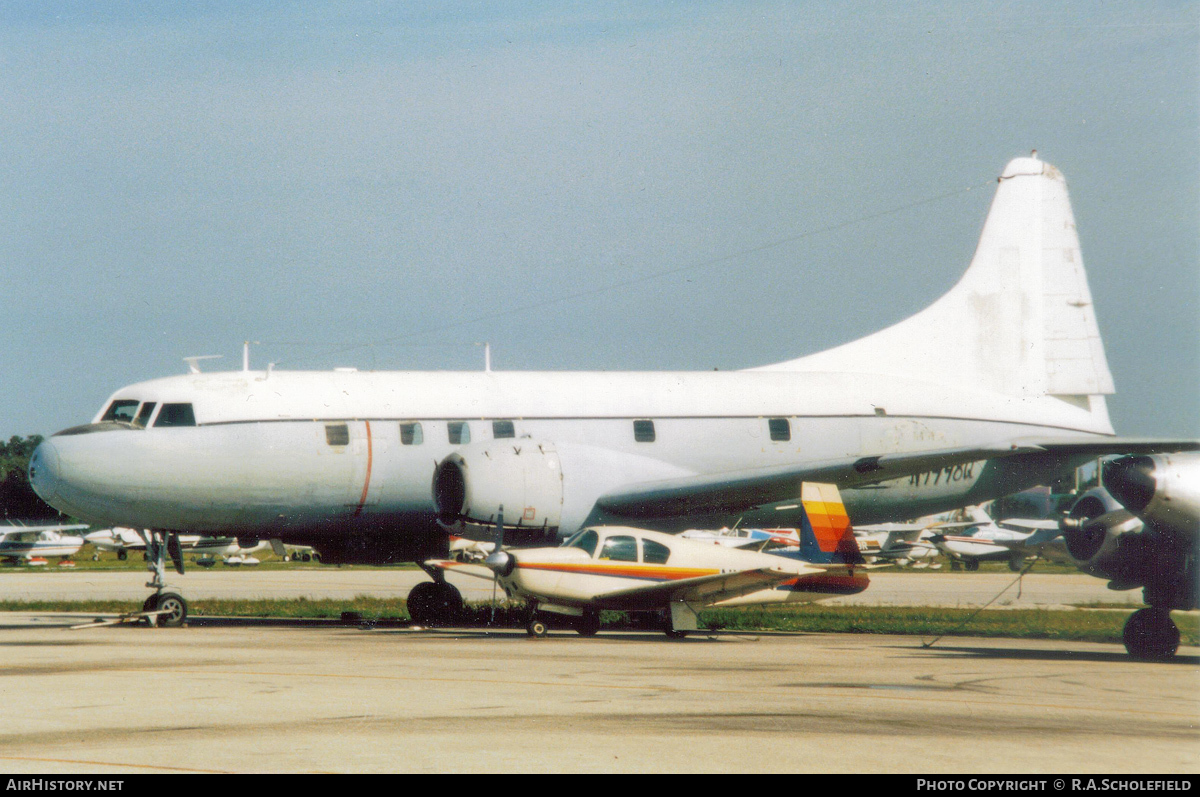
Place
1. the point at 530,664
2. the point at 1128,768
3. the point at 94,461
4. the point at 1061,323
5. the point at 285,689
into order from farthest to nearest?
the point at 1061,323, the point at 94,461, the point at 530,664, the point at 285,689, the point at 1128,768

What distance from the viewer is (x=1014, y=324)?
86.7 ft

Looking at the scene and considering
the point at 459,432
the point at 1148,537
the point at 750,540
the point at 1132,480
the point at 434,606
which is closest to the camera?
the point at 1132,480

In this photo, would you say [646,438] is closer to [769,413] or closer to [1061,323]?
[769,413]

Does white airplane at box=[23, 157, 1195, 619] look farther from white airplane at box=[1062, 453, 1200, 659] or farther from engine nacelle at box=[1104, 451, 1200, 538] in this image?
engine nacelle at box=[1104, 451, 1200, 538]

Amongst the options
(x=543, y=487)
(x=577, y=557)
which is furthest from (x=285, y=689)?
(x=543, y=487)

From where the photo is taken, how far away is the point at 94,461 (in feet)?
63.4

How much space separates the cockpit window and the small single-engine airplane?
1cm

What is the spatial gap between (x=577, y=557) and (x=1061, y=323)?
44.5 feet

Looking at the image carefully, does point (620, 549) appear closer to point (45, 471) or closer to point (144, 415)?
point (144, 415)

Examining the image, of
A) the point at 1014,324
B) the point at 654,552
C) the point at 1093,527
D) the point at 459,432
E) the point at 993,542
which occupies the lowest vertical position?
the point at 993,542

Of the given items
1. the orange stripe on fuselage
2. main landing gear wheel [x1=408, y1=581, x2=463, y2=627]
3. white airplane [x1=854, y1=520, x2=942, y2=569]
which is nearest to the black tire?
the orange stripe on fuselage

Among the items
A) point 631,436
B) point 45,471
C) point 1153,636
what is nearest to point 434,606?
point 631,436

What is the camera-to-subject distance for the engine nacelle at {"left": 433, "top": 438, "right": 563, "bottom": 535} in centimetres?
1939

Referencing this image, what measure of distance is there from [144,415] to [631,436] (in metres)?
8.03
